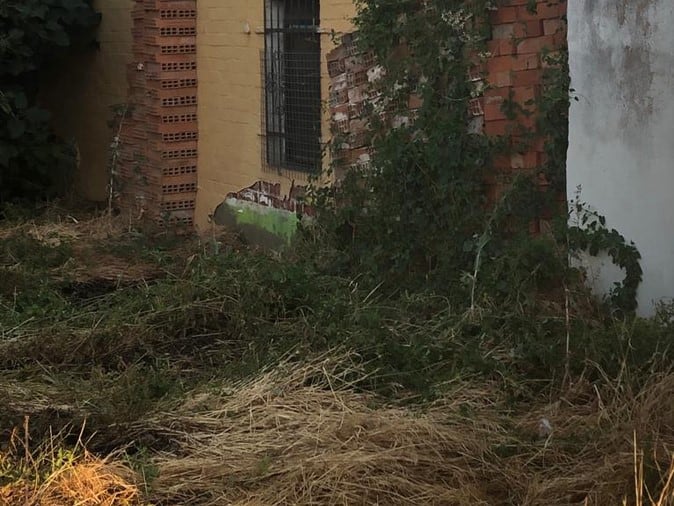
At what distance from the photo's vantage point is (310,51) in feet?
27.7

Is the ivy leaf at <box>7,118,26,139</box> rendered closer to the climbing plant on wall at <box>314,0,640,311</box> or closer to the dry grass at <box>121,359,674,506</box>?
the climbing plant on wall at <box>314,0,640,311</box>

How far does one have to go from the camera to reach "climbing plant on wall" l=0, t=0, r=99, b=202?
9.92 metres

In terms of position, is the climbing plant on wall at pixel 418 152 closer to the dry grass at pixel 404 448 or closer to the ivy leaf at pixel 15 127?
the dry grass at pixel 404 448

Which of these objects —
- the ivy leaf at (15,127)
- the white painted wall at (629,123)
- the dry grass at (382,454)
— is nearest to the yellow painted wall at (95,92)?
the ivy leaf at (15,127)

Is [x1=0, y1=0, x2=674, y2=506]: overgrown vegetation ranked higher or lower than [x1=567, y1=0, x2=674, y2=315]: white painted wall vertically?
lower

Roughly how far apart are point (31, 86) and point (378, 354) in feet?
22.9

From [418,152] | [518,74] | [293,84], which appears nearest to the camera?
[518,74]

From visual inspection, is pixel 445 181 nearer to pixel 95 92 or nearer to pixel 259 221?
pixel 259 221

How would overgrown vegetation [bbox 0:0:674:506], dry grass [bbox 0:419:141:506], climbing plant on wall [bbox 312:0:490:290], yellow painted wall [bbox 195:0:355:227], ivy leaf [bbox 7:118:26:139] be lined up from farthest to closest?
ivy leaf [bbox 7:118:26:139]
yellow painted wall [bbox 195:0:355:227]
climbing plant on wall [bbox 312:0:490:290]
overgrown vegetation [bbox 0:0:674:506]
dry grass [bbox 0:419:141:506]

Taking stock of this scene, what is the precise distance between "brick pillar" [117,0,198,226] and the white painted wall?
4792 mm

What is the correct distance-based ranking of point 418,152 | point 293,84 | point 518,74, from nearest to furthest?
point 518,74 < point 418,152 < point 293,84

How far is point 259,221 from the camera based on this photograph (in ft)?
29.6

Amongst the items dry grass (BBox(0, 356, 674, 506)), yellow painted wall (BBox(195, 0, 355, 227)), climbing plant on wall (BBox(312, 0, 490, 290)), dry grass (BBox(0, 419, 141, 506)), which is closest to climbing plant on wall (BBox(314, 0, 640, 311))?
climbing plant on wall (BBox(312, 0, 490, 290))

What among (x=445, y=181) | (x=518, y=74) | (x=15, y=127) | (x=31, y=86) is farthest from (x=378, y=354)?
(x=31, y=86)
